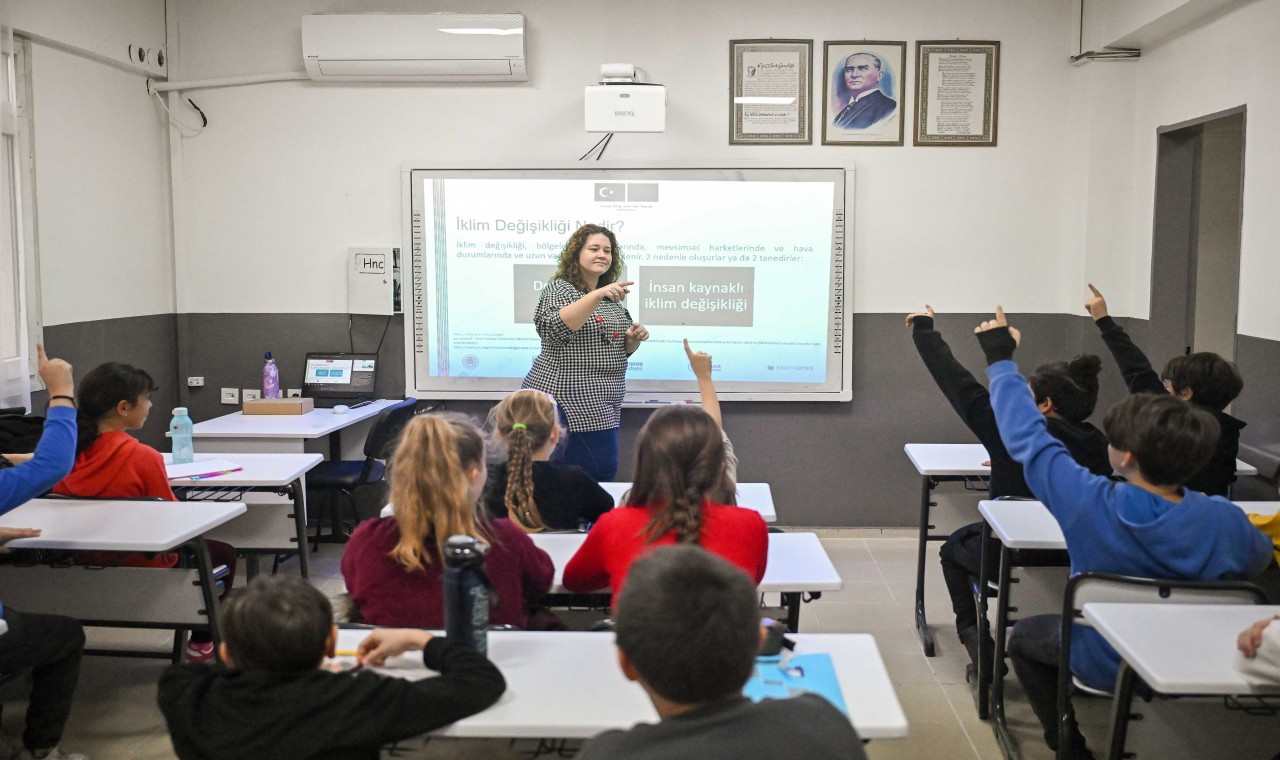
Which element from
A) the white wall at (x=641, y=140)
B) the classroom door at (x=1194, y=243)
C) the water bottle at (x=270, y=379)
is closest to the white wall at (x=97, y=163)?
the white wall at (x=641, y=140)

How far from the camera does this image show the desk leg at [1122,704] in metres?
2.06

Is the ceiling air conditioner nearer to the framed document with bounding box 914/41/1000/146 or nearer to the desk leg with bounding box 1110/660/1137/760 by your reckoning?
the framed document with bounding box 914/41/1000/146

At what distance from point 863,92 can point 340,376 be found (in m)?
3.06

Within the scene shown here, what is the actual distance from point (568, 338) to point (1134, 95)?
314 cm

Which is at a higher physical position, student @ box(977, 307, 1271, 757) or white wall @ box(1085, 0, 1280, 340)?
white wall @ box(1085, 0, 1280, 340)

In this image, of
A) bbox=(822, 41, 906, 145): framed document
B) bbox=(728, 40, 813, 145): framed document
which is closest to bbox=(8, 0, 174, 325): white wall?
bbox=(728, 40, 813, 145): framed document

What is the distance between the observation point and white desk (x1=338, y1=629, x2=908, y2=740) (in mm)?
1649

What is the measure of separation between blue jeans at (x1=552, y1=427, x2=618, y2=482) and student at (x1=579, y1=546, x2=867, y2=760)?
113 inches

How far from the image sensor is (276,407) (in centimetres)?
516

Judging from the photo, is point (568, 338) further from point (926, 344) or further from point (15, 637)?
point (15, 637)

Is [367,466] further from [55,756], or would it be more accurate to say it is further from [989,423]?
[989,423]

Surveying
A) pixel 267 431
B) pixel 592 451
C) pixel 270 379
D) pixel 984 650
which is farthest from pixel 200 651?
pixel 984 650

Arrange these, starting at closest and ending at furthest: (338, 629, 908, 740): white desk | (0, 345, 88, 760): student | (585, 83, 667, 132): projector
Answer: (338, 629, 908, 740): white desk, (0, 345, 88, 760): student, (585, 83, 667, 132): projector

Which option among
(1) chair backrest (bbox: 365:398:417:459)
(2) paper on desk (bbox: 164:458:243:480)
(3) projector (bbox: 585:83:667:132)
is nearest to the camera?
(2) paper on desk (bbox: 164:458:243:480)
